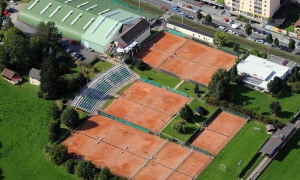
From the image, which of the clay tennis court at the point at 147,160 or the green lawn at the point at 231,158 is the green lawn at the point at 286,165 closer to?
the green lawn at the point at 231,158

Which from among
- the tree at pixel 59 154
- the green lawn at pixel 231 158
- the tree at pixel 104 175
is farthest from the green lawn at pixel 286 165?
the tree at pixel 59 154

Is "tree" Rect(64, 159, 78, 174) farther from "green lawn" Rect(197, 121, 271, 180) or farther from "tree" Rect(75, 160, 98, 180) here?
"green lawn" Rect(197, 121, 271, 180)

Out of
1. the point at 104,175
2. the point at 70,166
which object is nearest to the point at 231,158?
the point at 104,175

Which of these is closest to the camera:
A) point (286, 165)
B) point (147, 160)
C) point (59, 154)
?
point (286, 165)

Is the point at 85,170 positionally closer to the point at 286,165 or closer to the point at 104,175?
the point at 104,175

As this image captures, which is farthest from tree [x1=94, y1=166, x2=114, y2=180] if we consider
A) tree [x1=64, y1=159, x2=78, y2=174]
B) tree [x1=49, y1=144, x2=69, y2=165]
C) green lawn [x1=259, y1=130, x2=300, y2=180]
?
green lawn [x1=259, y1=130, x2=300, y2=180]

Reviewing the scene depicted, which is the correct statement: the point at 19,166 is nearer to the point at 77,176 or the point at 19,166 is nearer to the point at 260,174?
the point at 77,176
